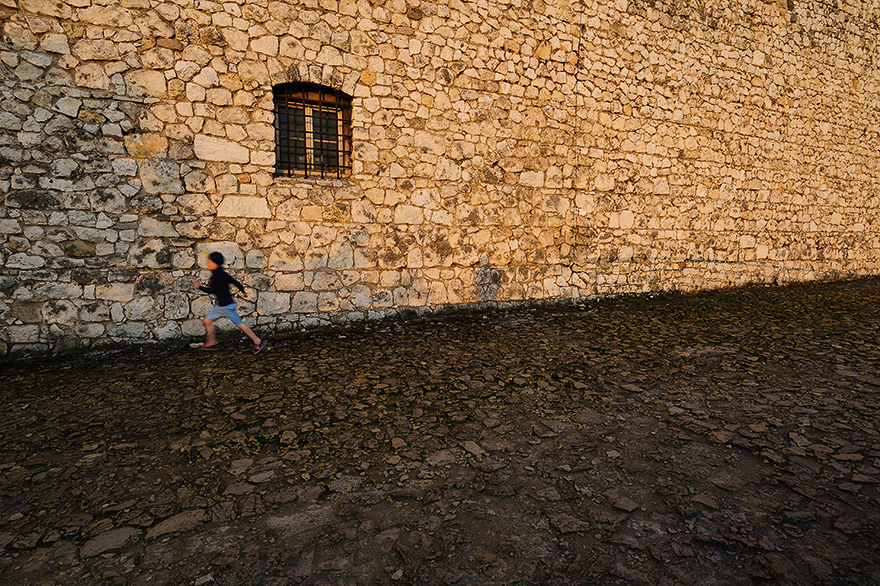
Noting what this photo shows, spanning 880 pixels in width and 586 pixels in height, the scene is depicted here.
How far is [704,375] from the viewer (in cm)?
448

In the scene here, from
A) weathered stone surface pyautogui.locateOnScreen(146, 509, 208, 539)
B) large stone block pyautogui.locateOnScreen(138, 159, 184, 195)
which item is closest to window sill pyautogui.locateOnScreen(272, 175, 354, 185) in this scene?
large stone block pyautogui.locateOnScreen(138, 159, 184, 195)

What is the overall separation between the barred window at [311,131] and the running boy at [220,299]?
1.49 meters

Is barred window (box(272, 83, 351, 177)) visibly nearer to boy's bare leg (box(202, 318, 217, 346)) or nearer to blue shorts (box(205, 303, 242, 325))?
blue shorts (box(205, 303, 242, 325))

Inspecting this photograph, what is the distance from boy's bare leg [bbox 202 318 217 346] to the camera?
502 centimetres

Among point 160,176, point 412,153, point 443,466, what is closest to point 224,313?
point 160,176

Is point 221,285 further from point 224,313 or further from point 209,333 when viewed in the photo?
point 209,333

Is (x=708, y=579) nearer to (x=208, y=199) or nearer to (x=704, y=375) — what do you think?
(x=704, y=375)

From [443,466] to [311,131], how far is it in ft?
15.5

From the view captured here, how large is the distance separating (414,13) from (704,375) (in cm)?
576

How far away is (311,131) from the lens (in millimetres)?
5805

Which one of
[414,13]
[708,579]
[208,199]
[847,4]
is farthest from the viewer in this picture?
[847,4]

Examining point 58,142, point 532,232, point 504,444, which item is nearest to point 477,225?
point 532,232

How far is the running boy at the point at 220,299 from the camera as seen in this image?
4.96 m

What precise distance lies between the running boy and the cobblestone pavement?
9.3 inches
